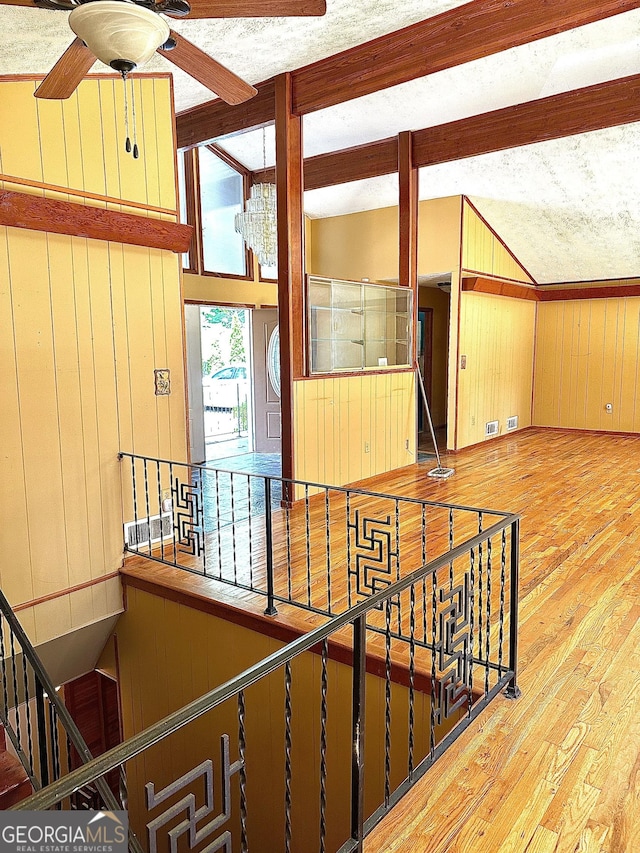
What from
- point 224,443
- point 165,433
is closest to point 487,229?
point 224,443

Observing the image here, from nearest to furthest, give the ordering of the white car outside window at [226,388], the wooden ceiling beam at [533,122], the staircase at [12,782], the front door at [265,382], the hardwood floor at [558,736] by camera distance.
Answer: the hardwood floor at [558,736] < the staircase at [12,782] < the wooden ceiling beam at [533,122] < the front door at [265,382] < the white car outside window at [226,388]

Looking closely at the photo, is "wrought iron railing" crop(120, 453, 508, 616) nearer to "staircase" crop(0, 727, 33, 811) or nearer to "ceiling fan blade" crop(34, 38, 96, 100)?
"staircase" crop(0, 727, 33, 811)

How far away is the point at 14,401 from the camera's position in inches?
152

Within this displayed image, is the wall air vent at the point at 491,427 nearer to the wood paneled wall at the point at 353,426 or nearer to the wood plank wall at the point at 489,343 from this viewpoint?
the wood plank wall at the point at 489,343

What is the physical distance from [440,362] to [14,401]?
791cm

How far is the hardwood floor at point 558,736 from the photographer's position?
2033 millimetres

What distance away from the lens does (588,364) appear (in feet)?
32.2

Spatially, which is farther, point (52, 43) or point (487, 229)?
point (487, 229)

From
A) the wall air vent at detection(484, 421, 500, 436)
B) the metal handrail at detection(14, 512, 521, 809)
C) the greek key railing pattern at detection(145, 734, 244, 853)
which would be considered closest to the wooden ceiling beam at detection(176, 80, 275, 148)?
the metal handrail at detection(14, 512, 521, 809)

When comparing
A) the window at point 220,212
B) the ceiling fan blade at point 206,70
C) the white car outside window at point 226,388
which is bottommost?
the white car outside window at point 226,388

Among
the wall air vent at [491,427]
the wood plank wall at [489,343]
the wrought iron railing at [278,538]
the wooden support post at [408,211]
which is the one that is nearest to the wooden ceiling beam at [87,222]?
the wrought iron railing at [278,538]

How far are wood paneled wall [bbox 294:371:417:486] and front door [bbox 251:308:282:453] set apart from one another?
1.74 metres

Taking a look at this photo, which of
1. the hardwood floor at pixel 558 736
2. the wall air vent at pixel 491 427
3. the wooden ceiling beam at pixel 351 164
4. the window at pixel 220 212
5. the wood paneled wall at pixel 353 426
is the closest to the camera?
the hardwood floor at pixel 558 736

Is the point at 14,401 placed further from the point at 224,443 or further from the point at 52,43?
the point at 224,443
